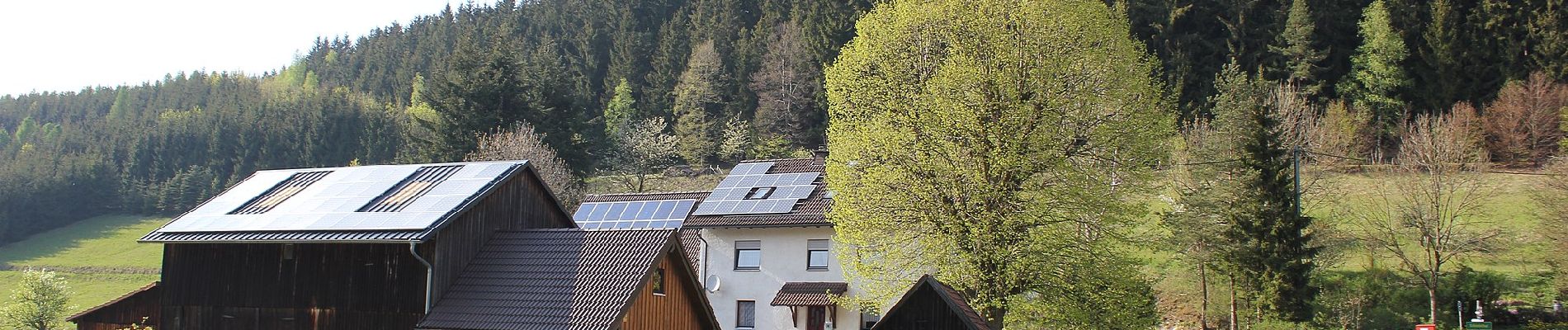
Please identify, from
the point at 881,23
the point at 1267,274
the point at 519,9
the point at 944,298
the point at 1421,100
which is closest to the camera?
the point at 944,298

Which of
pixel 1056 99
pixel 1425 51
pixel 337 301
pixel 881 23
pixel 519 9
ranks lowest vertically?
pixel 337 301

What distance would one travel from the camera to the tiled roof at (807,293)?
3275 centimetres

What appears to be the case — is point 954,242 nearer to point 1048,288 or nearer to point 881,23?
point 1048,288

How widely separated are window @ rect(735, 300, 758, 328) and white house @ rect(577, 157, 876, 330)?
0.09ft

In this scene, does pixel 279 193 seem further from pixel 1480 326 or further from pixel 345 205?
pixel 1480 326

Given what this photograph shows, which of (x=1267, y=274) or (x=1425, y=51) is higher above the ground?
(x=1425, y=51)

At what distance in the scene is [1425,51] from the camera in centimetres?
5909

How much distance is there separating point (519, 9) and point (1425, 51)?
313 feet

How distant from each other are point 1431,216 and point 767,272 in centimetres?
2169

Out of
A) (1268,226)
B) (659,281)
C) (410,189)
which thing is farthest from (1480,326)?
(410,189)

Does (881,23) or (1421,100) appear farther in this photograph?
(1421,100)

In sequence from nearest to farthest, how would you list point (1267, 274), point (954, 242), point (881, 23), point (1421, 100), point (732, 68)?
point (954, 242), point (881, 23), point (1267, 274), point (1421, 100), point (732, 68)

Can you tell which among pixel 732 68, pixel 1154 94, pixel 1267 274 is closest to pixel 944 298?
pixel 1154 94

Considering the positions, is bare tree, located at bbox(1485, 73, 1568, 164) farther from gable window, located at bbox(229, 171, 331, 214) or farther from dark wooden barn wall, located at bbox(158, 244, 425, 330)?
gable window, located at bbox(229, 171, 331, 214)
